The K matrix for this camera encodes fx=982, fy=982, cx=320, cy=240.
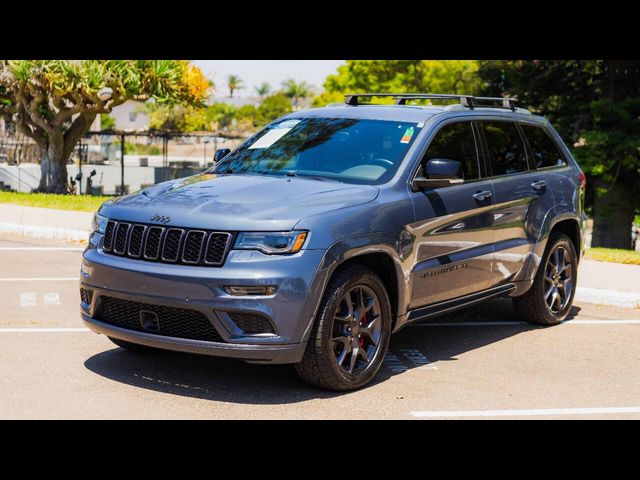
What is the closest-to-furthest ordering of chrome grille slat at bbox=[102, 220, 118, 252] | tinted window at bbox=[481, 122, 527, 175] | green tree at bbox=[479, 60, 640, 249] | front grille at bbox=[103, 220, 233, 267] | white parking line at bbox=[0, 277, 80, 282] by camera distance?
front grille at bbox=[103, 220, 233, 267]
chrome grille slat at bbox=[102, 220, 118, 252]
tinted window at bbox=[481, 122, 527, 175]
white parking line at bbox=[0, 277, 80, 282]
green tree at bbox=[479, 60, 640, 249]

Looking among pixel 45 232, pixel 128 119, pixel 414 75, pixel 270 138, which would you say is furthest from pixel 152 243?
pixel 128 119

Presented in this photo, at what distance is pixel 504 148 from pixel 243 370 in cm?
302

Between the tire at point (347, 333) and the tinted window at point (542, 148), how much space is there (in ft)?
9.29

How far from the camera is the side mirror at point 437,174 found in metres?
6.84

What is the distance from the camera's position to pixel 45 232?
14734mm

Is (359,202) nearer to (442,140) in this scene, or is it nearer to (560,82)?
(442,140)

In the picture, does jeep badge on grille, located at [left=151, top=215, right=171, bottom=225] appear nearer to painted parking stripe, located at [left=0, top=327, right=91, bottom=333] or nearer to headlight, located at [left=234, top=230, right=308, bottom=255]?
headlight, located at [left=234, top=230, right=308, bottom=255]

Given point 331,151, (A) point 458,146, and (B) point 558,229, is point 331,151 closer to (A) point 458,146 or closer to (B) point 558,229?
(A) point 458,146

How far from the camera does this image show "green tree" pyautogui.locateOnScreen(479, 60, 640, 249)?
84.8 ft

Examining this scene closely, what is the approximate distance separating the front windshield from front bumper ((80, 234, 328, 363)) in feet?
3.98

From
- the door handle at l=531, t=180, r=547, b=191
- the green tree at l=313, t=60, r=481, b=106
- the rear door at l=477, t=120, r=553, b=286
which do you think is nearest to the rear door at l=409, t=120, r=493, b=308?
the rear door at l=477, t=120, r=553, b=286
